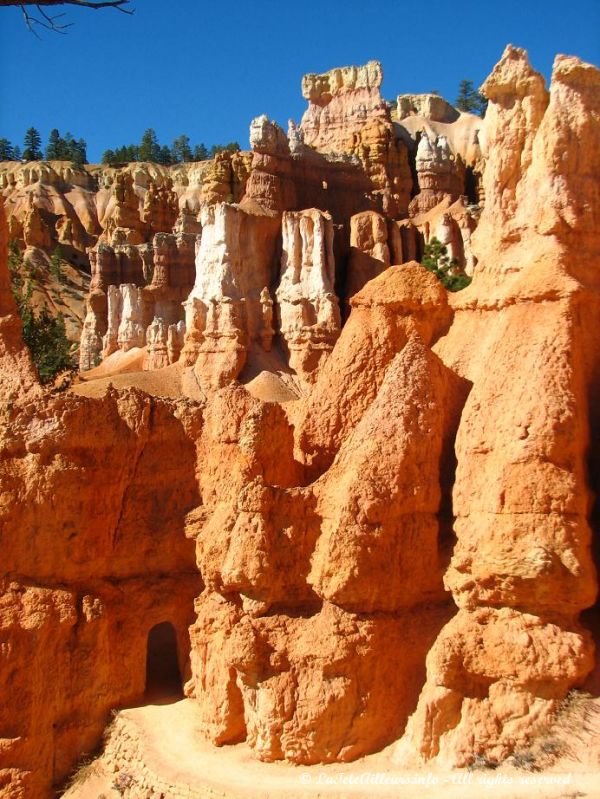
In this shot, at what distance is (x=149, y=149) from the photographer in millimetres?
116562

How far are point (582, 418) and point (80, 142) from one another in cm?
12419

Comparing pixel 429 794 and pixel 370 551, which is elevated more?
pixel 370 551

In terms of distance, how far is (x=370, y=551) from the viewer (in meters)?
11.2

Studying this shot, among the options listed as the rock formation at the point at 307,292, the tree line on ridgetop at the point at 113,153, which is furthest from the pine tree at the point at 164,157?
the rock formation at the point at 307,292

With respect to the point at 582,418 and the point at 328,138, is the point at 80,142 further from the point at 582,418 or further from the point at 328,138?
the point at 582,418

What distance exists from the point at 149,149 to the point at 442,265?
85.1 m

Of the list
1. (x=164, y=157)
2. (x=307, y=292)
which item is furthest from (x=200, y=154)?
(x=307, y=292)

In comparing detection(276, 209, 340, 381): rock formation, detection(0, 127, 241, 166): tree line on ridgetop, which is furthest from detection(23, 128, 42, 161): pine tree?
detection(276, 209, 340, 381): rock formation

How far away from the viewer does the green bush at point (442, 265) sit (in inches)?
1292

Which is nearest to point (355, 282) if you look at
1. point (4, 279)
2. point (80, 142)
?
point (4, 279)

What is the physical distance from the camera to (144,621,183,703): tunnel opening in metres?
14.1

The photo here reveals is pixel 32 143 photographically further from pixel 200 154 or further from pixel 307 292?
pixel 307 292

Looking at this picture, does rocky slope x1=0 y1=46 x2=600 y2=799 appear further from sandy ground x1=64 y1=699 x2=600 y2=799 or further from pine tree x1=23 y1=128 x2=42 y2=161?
pine tree x1=23 y1=128 x2=42 y2=161

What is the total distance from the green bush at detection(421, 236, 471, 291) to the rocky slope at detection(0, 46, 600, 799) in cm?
1874
